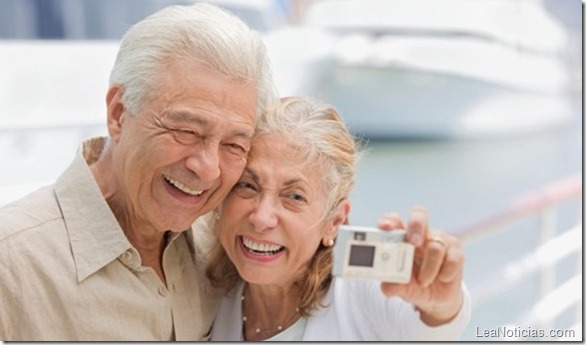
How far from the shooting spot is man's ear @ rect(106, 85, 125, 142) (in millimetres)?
987

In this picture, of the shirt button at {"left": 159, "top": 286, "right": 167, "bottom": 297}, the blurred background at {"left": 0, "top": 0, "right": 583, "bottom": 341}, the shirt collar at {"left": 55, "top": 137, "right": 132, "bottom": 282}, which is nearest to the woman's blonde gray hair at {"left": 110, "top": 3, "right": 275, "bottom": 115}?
the shirt collar at {"left": 55, "top": 137, "right": 132, "bottom": 282}

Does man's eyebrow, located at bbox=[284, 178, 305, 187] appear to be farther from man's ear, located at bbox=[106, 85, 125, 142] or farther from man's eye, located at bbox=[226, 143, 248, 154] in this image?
man's ear, located at bbox=[106, 85, 125, 142]

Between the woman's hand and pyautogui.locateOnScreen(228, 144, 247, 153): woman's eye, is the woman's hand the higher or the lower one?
the lower one

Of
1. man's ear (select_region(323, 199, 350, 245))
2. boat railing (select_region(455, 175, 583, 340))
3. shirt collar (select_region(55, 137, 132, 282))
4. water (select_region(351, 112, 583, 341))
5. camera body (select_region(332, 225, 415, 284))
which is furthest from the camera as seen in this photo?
water (select_region(351, 112, 583, 341))

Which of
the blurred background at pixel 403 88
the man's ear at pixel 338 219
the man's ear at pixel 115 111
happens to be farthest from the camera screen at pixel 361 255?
the blurred background at pixel 403 88

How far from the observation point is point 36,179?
516 cm

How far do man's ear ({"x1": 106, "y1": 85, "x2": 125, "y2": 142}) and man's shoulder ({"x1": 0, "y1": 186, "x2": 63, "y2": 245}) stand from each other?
0.11 m

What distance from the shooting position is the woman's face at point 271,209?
1.02 meters

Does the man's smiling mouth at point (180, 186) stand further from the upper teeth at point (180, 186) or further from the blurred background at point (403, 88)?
the blurred background at point (403, 88)

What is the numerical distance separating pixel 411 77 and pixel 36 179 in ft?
23.9

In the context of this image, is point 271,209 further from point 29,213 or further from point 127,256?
point 29,213

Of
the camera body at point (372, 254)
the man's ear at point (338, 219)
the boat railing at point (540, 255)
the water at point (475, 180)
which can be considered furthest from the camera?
the water at point (475, 180)

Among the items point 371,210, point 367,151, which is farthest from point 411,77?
point 367,151

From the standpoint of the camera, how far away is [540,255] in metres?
1.58
